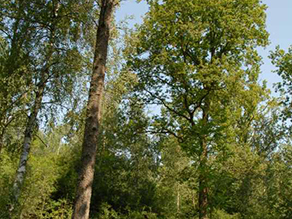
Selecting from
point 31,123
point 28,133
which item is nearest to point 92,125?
point 31,123

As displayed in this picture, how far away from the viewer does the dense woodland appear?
848 cm

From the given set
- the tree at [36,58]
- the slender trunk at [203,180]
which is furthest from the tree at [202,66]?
the tree at [36,58]

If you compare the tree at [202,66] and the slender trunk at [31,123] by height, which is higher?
the tree at [202,66]

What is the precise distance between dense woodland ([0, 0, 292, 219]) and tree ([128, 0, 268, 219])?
0.19ft

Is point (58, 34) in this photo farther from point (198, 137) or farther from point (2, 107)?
point (198, 137)

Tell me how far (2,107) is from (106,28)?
470cm

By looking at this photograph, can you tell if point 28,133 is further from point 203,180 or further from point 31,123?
point 203,180

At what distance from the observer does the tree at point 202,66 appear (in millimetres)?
11453

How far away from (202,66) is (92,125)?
24.4ft

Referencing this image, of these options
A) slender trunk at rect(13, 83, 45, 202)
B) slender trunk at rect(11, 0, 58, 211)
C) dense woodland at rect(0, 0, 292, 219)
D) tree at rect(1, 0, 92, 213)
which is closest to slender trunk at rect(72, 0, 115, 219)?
dense woodland at rect(0, 0, 292, 219)

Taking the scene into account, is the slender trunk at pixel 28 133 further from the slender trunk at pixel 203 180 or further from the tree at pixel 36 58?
the slender trunk at pixel 203 180

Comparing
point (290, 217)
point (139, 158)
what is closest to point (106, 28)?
point (139, 158)

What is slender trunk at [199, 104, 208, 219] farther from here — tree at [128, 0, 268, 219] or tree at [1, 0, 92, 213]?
tree at [1, 0, 92, 213]

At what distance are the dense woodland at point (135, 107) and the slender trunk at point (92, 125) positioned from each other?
0.07 feet
